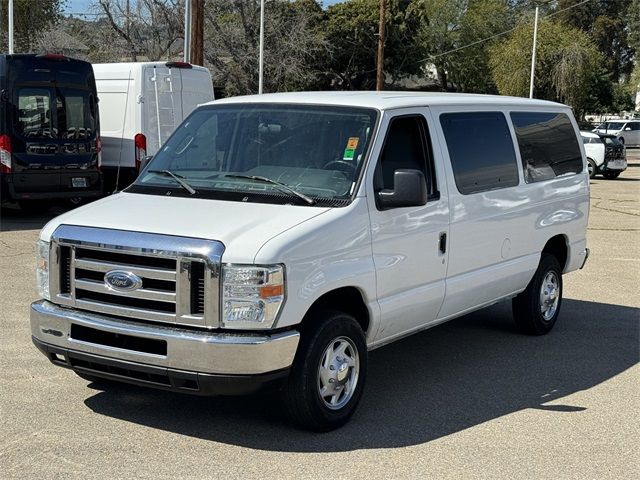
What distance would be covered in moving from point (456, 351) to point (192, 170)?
285cm

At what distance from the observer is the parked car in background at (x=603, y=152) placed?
29.3 m

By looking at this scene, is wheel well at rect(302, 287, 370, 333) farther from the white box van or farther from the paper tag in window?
the white box van

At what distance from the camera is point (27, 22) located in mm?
45250

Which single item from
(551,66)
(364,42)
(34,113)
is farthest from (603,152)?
(364,42)

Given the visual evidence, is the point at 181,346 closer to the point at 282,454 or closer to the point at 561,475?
the point at 282,454

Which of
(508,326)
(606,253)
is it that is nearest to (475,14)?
(606,253)

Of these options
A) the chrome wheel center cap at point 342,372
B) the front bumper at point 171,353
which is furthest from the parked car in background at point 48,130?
the chrome wheel center cap at point 342,372

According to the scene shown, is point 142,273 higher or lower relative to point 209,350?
higher

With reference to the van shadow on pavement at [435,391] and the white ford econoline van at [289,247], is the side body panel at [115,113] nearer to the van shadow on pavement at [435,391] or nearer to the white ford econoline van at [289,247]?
the van shadow on pavement at [435,391]

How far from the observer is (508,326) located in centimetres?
861

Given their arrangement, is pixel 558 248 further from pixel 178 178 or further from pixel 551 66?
pixel 551 66

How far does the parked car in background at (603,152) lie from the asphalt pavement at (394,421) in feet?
72.6

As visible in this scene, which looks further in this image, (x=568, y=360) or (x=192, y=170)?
(x=568, y=360)

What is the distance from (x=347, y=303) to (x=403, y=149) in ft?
3.85
